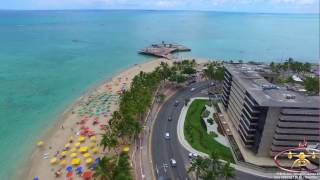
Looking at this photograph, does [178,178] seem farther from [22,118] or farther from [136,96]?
[22,118]

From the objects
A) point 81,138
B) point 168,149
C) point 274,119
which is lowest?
point 81,138

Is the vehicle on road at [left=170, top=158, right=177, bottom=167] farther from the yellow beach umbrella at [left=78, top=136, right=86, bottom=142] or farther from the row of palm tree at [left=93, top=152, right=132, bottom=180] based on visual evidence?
the yellow beach umbrella at [left=78, top=136, right=86, bottom=142]

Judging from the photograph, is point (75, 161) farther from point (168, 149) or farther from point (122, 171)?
point (168, 149)

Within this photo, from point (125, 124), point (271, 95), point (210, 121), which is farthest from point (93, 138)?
point (271, 95)

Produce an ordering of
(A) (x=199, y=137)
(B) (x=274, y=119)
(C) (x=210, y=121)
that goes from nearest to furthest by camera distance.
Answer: (B) (x=274, y=119) < (A) (x=199, y=137) < (C) (x=210, y=121)

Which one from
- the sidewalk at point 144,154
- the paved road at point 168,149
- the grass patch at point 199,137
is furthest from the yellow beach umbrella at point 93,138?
the grass patch at point 199,137

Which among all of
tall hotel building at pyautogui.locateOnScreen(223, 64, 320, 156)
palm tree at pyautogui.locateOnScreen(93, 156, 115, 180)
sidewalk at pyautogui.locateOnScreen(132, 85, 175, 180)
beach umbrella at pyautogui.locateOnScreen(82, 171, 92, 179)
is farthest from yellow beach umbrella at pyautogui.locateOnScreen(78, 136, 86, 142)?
tall hotel building at pyautogui.locateOnScreen(223, 64, 320, 156)

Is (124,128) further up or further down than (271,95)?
further down
